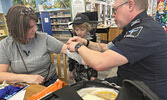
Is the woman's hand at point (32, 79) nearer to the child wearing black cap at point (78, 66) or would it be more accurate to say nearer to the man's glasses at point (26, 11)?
the man's glasses at point (26, 11)

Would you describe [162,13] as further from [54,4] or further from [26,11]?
[54,4]

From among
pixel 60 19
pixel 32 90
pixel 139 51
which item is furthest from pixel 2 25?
pixel 139 51

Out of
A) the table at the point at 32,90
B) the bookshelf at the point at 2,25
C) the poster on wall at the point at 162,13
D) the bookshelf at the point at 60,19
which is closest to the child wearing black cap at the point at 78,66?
the table at the point at 32,90

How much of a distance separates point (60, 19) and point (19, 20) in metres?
7.52

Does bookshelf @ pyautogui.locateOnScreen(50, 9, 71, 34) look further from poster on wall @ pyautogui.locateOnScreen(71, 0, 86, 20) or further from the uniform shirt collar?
the uniform shirt collar

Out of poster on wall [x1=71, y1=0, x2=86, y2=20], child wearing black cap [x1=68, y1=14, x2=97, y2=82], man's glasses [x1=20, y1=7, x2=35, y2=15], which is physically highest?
poster on wall [x1=71, y1=0, x2=86, y2=20]

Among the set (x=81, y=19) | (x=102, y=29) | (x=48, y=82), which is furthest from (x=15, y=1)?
(x=48, y=82)

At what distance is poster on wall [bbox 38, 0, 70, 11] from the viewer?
762 cm

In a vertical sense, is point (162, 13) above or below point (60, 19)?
below

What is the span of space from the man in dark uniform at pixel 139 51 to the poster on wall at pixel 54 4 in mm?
7163

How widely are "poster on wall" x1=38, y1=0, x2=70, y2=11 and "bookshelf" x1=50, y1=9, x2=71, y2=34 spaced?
0.29m

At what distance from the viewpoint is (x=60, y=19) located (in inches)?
328

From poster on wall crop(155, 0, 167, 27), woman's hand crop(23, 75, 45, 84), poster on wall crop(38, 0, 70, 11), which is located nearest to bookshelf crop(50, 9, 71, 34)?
poster on wall crop(38, 0, 70, 11)

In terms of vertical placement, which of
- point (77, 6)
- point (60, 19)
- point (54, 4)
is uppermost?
point (54, 4)
